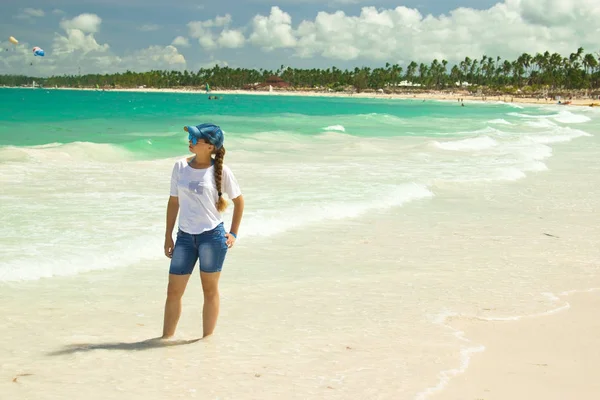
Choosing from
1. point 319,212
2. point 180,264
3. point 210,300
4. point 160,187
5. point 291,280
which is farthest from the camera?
point 160,187

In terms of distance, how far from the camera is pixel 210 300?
17.7 feet

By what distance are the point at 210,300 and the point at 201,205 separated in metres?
0.82

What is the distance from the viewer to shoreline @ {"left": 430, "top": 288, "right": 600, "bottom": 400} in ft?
14.7

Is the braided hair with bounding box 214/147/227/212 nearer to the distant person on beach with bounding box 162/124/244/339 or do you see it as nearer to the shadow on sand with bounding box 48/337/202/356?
the distant person on beach with bounding box 162/124/244/339

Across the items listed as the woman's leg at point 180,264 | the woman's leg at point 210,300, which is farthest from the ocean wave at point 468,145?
the woman's leg at point 180,264

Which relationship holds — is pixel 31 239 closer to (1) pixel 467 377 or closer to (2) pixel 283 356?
(2) pixel 283 356

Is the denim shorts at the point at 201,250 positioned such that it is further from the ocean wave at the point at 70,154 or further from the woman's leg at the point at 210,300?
the ocean wave at the point at 70,154

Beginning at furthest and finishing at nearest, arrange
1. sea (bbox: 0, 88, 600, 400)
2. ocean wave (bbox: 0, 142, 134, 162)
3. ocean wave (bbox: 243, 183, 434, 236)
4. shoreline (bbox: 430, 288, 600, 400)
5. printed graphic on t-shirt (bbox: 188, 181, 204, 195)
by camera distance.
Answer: ocean wave (bbox: 0, 142, 134, 162) → ocean wave (bbox: 243, 183, 434, 236) → printed graphic on t-shirt (bbox: 188, 181, 204, 195) → sea (bbox: 0, 88, 600, 400) → shoreline (bbox: 430, 288, 600, 400)

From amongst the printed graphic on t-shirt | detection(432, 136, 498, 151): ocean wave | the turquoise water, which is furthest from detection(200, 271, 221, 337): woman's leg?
detection(432, 136, 498, 151): ocean wave

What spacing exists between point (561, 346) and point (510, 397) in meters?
1.27

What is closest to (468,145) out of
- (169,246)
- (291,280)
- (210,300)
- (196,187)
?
(291,280)

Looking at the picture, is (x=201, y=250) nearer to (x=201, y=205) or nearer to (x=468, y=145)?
(x=201, y=205)

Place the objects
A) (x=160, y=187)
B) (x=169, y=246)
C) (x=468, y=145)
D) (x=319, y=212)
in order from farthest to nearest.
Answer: (x=468, y=145)
(x=160, y=187)
(x=319, y=212)
(x=169, y=246)

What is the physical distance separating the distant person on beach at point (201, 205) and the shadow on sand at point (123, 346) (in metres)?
0.44
